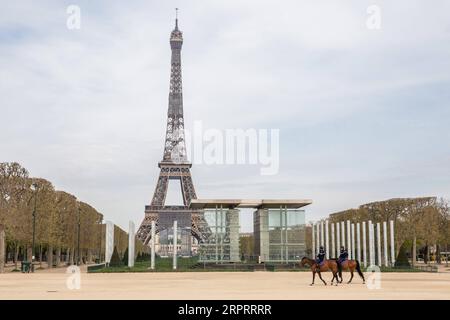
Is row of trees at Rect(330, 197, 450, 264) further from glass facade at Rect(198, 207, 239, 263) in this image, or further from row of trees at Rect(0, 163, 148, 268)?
row of trees at Rect(0, 163, 148, 268)

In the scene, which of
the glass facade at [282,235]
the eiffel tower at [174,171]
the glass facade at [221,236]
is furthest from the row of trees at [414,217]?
the eiffel tower at [174,171]

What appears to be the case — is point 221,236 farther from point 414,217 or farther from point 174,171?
point 174,171

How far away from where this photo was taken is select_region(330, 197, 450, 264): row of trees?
213ft

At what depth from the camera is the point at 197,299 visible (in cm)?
1792

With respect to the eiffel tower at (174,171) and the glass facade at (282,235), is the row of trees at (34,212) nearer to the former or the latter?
the glass facade at (282,235)

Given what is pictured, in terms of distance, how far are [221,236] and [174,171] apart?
64.7 meters

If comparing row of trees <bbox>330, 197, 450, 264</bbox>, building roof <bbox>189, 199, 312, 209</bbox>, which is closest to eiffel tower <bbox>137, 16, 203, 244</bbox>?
row of trees <bbox>330, 197, 450, 264</bbox>

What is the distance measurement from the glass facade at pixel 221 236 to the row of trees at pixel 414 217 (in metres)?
24.1

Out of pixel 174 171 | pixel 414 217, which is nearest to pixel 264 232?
pixel 414 217

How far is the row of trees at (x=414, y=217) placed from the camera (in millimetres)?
64812

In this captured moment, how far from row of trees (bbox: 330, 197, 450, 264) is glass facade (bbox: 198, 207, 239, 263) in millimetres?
24071
